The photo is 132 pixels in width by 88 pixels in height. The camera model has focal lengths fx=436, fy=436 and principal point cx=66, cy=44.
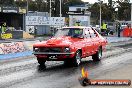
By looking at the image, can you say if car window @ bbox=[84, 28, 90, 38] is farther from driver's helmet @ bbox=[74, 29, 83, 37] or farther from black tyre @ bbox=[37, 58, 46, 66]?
black tyre @ bbox=[37, 58, 46, 66]

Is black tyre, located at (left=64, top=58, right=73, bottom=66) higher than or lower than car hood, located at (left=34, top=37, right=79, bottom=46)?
lower

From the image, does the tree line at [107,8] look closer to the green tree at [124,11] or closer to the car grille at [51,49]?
the green tree at [124,11]

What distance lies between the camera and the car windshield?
57.0ft

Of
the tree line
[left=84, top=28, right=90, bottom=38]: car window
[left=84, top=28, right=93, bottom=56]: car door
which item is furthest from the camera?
the tree line

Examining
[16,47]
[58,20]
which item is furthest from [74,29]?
[58,20]

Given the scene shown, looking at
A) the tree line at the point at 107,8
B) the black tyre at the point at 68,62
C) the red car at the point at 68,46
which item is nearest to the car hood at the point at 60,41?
the red car at the point at 68,46

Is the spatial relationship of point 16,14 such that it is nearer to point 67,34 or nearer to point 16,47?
point 16,47

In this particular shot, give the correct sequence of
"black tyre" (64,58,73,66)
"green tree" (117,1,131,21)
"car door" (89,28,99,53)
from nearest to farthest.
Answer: "black tyre" (64,58,73,66), "car door" (89,28,99,53), "green tree" (117,1,131,21)

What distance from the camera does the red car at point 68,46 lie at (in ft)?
52.9

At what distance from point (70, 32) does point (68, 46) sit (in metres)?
1.53

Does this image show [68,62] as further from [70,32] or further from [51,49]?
[51,49]

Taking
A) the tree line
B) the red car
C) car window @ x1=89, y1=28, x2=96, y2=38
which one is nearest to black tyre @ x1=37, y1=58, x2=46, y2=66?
the red car

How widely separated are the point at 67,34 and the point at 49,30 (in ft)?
132

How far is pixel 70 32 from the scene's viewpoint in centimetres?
1748
